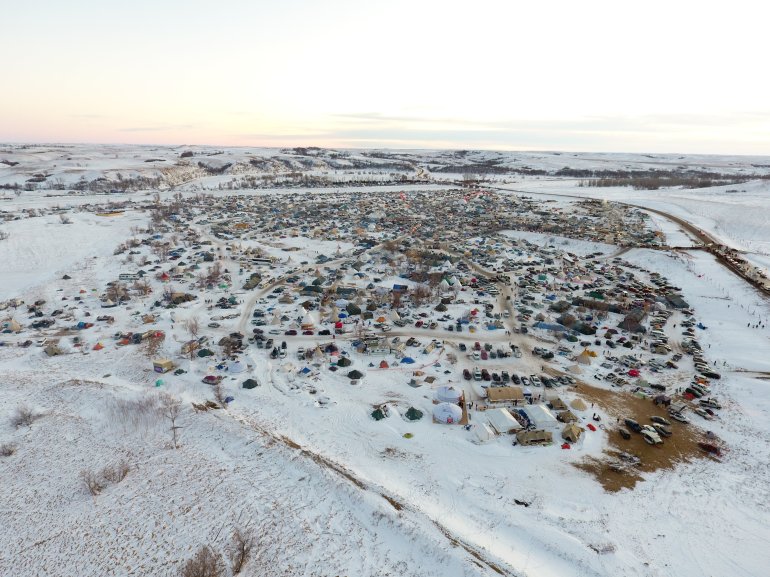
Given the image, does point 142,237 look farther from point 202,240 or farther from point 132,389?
point 132,389

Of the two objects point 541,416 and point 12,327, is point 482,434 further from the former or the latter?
point 12,327

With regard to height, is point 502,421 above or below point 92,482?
above

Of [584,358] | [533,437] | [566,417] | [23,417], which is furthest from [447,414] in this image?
[23,417]

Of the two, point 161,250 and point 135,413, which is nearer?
point 135,413

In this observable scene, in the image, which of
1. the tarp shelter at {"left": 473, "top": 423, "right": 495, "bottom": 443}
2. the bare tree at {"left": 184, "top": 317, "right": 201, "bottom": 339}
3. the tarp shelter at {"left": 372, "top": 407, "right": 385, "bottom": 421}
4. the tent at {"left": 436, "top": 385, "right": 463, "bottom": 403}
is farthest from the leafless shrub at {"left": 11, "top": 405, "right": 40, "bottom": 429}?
the tarp shelter at {"left": 473, "top": 423, "right": 495, "bottom": 443}

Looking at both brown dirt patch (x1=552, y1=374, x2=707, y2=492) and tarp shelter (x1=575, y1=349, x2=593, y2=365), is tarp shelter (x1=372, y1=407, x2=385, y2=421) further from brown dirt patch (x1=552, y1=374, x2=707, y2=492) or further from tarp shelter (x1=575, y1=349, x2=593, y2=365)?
tarp shelter (x1=575, y1=349, x2=593, y2=365)

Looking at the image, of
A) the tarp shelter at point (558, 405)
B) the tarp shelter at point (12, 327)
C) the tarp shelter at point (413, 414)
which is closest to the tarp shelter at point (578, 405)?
the tarp shelter at point (558, 405)

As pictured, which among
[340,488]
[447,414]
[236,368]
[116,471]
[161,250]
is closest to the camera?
[340,488]

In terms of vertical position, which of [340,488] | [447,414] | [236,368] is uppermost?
[447,414]
